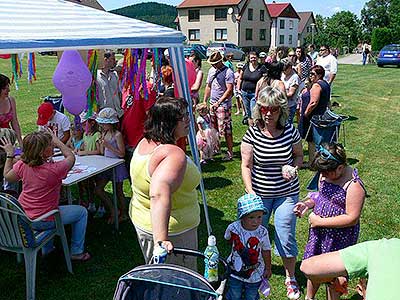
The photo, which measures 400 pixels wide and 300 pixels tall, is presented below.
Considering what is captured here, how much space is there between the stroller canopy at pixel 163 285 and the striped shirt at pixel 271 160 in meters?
1.50

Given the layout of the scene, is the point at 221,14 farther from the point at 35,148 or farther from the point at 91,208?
the point at 35,148

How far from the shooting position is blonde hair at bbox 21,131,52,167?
356 centimetres

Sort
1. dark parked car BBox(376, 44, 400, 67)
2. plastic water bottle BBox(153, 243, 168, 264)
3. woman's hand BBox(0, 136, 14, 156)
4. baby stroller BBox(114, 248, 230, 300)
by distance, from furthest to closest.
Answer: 1. dark parked car BBox(376, 44, 400, 67)
2. woman's hand BBox(0, 136, 14, 156)
3. plastic water bottle BBox(153, 243, 168, 264)
4. baby stroller BBox(114, 248, 230, 300)

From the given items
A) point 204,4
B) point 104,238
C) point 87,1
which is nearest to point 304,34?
point 204,4

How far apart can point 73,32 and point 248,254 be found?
82.5 inches

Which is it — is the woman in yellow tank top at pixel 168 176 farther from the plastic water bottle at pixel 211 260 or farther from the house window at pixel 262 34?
the house window at pixel 262 34

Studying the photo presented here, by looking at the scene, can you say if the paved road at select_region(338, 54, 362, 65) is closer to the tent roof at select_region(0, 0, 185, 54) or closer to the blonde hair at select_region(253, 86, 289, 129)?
the tent roof at select_region(0, 0, 185, 54)

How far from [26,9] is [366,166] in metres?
5.43

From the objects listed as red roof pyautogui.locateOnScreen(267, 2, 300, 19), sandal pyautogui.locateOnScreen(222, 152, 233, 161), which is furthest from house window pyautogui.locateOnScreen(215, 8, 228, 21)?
sandal pyautogui.locateOnScreen(222, 152, 233, 161)

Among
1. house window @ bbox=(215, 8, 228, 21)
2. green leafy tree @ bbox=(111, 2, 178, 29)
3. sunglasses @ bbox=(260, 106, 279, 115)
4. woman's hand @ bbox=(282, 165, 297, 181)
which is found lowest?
woman's hand @ bbox=(282, 165, 297, 181)

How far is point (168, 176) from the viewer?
7.73ft

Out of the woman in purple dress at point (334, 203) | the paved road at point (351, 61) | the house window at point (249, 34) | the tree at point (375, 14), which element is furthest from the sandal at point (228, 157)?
the tree at point (375, 14)

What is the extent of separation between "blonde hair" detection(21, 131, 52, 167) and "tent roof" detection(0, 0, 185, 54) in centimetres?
79

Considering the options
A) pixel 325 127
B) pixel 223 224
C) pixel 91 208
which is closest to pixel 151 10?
pixel 325 127
